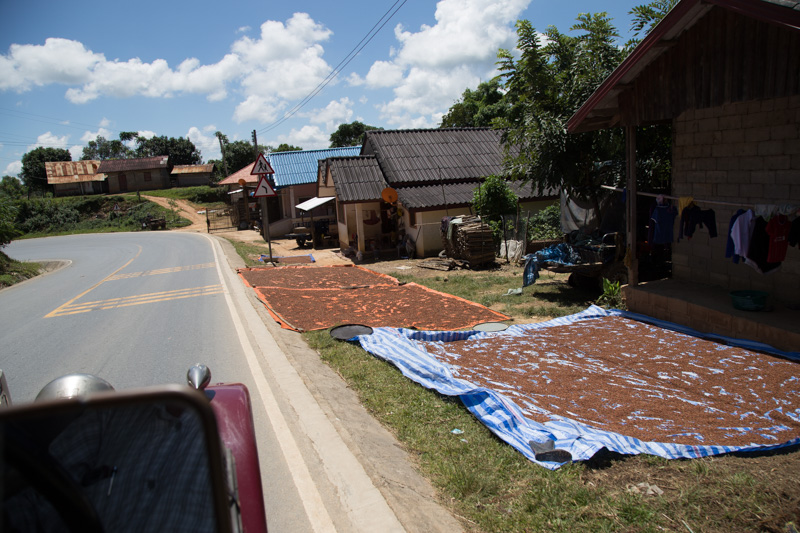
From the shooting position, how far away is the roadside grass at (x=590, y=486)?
10.6ft

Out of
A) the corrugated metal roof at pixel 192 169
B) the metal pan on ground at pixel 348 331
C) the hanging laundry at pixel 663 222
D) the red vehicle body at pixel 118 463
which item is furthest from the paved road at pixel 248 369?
the corrugated metal roof at pixel 192 169

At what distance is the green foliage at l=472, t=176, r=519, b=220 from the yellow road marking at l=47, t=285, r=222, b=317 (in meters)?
9.71

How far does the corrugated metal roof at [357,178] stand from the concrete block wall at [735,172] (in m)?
13.9

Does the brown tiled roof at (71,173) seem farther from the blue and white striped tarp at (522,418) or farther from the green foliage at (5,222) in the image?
the blue and white striped tarp at (522,418)

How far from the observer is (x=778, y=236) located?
6.58 m

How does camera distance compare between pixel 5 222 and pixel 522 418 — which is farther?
pixel 5 222

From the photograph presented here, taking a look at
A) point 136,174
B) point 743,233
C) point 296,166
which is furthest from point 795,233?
point 136,174

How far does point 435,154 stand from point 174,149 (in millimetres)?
72521

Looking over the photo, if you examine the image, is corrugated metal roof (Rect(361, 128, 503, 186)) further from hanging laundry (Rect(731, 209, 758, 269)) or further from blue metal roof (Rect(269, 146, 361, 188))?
hanging laundry (Rect(731, 209, 758, 269))

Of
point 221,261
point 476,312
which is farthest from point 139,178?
point 476,312

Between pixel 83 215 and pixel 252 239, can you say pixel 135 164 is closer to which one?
pixel 83 215

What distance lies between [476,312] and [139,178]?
67826mm

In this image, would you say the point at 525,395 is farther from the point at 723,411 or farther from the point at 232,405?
the point at 232,405

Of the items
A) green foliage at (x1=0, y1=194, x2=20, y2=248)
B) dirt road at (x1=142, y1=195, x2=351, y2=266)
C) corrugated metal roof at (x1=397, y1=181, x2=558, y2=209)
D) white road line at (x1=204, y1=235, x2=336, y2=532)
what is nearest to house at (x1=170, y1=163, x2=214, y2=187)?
dirt road at (x1=142, y1=195, x2=351, y2=266)
